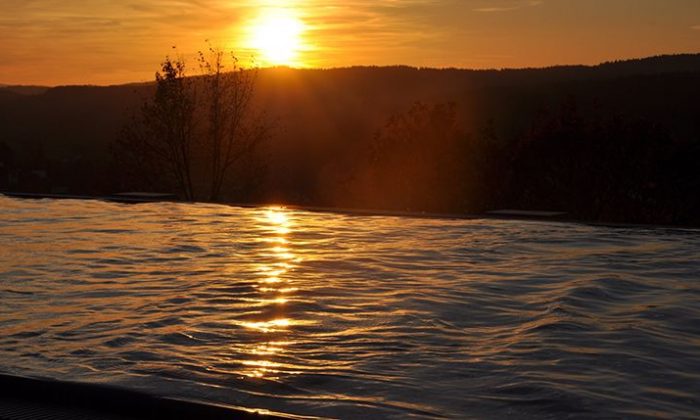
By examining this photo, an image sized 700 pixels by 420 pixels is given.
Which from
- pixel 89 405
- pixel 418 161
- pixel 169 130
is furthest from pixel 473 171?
pixel 89 405

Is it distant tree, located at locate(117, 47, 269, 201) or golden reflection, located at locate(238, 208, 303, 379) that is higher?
distant tree, located at locate(117, 47, 269, 201)

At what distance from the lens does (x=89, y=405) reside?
2781 mm

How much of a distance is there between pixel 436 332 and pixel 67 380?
5.64ft

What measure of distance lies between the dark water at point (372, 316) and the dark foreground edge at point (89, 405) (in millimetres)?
234

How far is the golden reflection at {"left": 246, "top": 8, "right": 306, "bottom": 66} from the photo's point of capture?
12.8 meters

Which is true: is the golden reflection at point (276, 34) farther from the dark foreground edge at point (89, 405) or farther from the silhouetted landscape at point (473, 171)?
the dark foreground edge at point (89, 405)

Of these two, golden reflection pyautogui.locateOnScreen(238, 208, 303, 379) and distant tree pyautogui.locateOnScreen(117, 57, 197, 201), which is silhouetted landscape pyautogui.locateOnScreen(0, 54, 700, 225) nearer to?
distant tree pyautogui.locateOnScreen(117, 57, 197, 201)

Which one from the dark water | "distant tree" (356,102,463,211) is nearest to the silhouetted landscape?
"distant tree" (356,102,463,211)

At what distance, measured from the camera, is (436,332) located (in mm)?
4004

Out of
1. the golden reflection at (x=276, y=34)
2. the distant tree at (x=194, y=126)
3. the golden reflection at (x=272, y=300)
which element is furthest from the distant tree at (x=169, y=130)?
the golden reflection at (x=272, y=300)

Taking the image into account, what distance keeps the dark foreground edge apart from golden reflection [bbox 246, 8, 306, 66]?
391 inches

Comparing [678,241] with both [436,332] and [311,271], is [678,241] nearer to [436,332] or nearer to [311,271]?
[311,271]

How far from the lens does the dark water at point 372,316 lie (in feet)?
10.1

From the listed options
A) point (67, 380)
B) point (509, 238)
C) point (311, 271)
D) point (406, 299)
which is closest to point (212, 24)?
point (509, 238)
